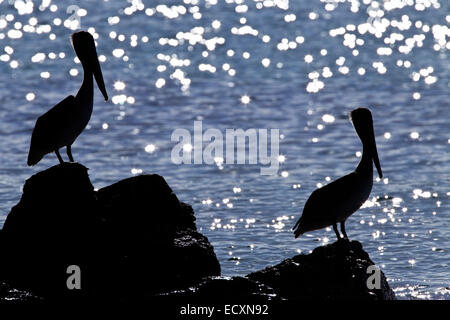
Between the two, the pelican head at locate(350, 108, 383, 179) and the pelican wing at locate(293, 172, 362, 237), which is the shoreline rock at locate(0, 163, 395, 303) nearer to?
the pelican wing at locate(293, 172, 362, 237)

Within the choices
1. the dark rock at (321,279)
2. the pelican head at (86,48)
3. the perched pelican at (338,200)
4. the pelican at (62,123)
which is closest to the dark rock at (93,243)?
the pelican at (62,123)

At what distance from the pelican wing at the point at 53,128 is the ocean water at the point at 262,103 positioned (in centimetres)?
388

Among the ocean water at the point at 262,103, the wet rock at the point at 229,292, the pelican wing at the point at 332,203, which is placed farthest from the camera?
the ocean water at the point at 262,103

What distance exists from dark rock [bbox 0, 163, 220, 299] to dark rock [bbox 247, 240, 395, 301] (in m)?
1.08

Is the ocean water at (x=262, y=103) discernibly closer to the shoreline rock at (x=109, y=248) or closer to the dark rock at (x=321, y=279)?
the dark rock at (x=321, y=279)

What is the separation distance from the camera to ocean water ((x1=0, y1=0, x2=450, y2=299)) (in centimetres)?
1909

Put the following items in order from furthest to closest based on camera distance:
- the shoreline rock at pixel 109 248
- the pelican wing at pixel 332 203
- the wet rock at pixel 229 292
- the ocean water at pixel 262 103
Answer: the ocean water at pixel 262 103, the pelican wing at pixel 332 203, the shoreline rock at pixel 109 248, the wet rock at pixel 229 292

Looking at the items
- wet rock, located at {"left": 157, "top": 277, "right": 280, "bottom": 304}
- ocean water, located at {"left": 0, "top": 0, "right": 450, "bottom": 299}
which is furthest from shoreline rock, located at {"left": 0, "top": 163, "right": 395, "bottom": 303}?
ocean water, located at {"left": 0, "top": 0, "right": 450, "bottom": 299}

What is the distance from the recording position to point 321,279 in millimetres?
11906

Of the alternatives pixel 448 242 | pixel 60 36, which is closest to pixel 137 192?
pixel 448 242

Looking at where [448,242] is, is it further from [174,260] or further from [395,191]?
[174,260]

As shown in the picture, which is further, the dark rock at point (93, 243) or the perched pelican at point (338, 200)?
the perched pelican at point (338, 200)

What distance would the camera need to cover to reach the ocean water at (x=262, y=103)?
19.1m
